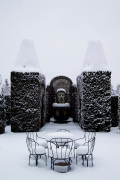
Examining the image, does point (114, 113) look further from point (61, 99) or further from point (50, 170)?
point (50, 170)

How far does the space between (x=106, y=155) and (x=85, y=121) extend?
233 inches

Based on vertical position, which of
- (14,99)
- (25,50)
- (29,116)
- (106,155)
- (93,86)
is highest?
(25,50)

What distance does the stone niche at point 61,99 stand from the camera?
20000 millimetres

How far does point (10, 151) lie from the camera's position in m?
8.31

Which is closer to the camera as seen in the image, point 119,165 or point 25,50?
point 119,165

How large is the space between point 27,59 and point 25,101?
3.09 meters

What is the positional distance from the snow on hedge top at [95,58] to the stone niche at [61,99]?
20.4ft

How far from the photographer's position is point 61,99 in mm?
20375

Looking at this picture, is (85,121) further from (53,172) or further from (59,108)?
(53,172)

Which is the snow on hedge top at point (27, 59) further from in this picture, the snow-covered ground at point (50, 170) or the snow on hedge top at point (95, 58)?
the snow-covered ground at point (50, 170)

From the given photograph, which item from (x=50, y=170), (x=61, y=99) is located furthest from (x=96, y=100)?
(x=50, y=170)

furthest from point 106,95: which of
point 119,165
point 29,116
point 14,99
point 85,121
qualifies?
point 119,165

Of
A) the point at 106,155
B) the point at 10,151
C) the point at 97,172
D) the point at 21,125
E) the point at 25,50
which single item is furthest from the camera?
the point at 25,50

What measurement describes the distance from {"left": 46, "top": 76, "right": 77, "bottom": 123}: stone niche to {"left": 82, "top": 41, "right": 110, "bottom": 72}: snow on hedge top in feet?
20.4
